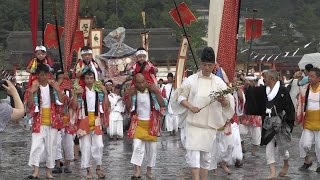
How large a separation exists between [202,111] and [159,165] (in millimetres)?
4106

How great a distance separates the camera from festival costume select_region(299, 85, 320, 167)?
1220 centimetres

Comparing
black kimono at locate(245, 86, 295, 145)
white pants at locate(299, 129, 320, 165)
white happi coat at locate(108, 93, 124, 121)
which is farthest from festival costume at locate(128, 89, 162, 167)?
white happi coat at locate(108, 93, 124, 121)

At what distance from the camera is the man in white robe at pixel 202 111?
942 cm

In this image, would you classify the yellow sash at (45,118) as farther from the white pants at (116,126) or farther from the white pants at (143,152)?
the white pants at (116,126)

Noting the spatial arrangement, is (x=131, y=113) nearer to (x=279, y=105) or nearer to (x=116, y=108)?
(x=279, y=105)

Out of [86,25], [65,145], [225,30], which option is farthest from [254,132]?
[86,25]

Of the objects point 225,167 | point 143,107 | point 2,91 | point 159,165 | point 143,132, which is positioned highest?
point 2,91

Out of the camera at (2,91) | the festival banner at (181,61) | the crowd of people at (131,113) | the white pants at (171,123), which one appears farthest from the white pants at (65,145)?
the festival banner at (181,61)

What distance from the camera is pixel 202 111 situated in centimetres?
944

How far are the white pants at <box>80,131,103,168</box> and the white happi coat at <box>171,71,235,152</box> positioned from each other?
2.30 meters

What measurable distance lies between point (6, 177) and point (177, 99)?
12.5 feet

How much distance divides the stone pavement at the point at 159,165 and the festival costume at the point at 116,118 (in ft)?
5.27

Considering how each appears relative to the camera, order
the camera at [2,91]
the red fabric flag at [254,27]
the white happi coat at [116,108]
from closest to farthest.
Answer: the camera at [2,91] < the white happi coat at [116,108] < the red fabric flag at [254,27]

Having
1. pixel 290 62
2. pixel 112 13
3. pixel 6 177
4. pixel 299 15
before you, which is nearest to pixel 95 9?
pixel 112 13
